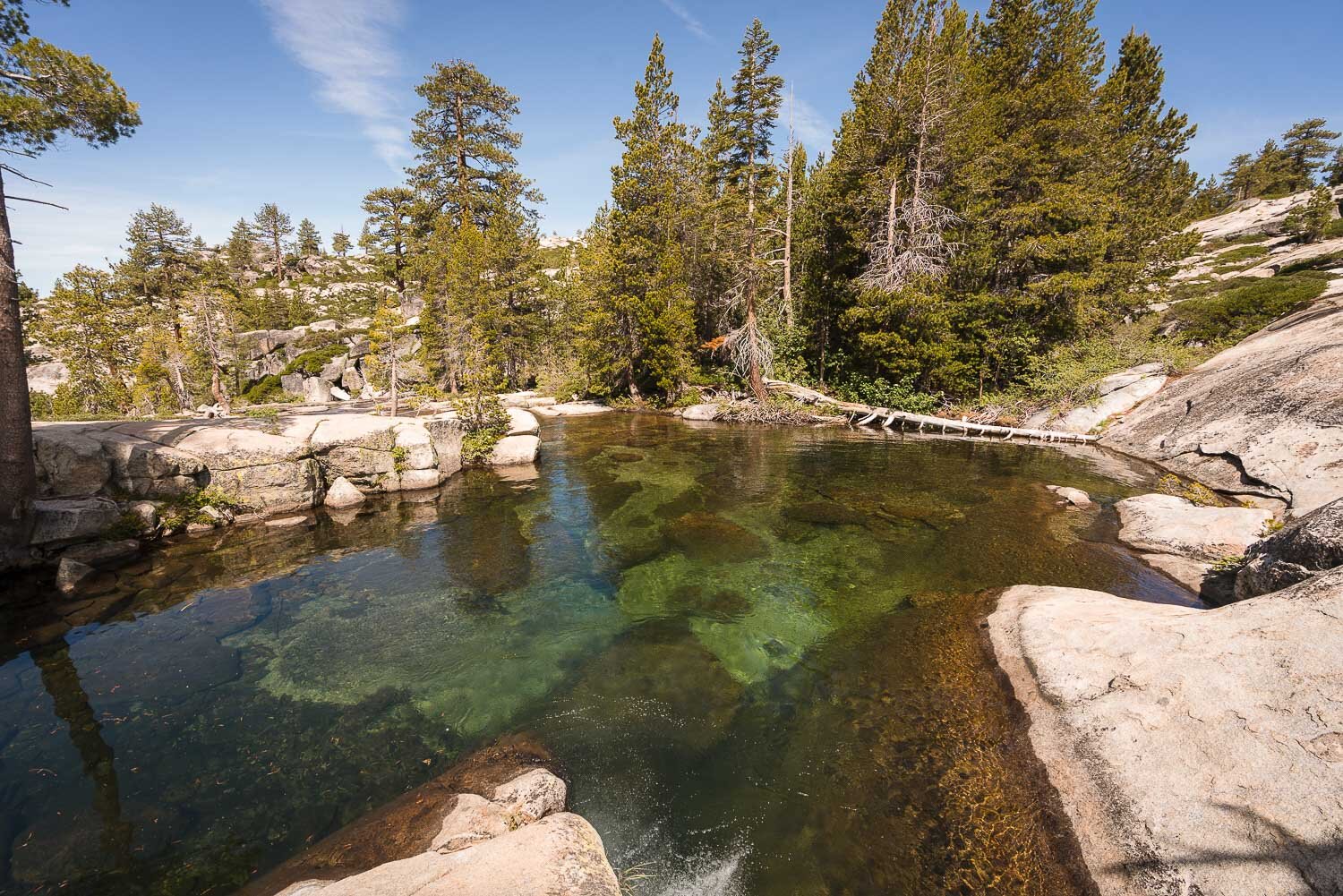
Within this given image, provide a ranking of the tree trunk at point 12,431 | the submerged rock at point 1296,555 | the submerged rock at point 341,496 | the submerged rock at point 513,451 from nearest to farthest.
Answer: the submerged rock at point 1296,555, the tree trunk at point 12,431, the submerged rock at point 341,496, the submerged rock at point 513,451

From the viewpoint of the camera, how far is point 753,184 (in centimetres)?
2947

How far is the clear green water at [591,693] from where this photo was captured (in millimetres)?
4426

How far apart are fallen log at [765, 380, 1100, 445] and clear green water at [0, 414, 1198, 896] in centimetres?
936

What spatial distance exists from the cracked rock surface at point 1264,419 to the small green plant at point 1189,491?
1.39ft

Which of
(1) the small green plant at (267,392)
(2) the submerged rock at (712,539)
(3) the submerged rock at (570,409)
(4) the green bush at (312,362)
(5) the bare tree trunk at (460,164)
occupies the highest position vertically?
(5) the bare tree trunk at (460,164)

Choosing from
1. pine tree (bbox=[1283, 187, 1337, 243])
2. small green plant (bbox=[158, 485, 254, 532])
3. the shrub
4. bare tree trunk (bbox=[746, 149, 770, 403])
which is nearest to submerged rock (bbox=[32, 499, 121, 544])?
small green plant (bbox=[158, 485, 254, 532])

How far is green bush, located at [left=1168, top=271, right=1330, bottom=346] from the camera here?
2158 centimetres

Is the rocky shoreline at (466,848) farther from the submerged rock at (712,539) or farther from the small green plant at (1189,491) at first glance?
the small green plant at (1189,491)

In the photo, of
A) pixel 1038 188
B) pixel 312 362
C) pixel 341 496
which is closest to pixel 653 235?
pixel 1038 188

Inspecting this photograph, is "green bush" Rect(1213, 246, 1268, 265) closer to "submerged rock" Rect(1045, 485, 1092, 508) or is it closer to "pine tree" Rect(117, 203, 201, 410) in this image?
"submerged rock" Rect(1045, 485, 1092, 508)

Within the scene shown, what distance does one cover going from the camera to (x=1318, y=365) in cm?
1297

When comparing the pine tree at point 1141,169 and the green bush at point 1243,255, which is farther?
the green bush at point 1243,255

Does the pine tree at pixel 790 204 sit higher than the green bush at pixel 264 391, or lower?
higher

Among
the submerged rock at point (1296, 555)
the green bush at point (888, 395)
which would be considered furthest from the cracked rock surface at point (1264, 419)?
the green bush at point (888, 395)
